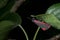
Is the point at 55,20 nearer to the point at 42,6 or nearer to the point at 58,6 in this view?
the point at 58,6

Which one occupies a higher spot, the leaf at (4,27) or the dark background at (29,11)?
the leaf at (4,27)

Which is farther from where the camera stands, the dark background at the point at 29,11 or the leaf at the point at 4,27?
the dark background at the point at 29,11

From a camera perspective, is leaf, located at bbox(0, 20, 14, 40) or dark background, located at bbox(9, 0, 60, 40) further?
dark background, located at bbox(9, 0, 60, 40)

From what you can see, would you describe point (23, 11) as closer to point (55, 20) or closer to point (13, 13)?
point (13, 13)

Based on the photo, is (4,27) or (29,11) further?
(29,11)

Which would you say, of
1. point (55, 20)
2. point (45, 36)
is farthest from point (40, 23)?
point (45, 36)

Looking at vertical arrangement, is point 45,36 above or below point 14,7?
below

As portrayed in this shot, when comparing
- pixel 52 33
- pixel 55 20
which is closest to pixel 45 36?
pixel 52 33

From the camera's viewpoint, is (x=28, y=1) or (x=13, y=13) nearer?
(x=13, y=13)

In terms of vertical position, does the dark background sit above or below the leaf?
below
